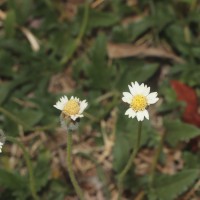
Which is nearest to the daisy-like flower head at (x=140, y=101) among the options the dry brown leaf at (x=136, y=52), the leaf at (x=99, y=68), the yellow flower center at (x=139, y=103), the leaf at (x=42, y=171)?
the yellow flower center at (x=139, y=103)

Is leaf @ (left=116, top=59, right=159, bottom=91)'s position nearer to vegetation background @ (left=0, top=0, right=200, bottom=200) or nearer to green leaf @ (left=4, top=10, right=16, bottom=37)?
vegetation background @ (left=0, top=0, right=200, bottom=200)

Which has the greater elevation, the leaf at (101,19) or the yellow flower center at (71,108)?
the leaf at (101,19)

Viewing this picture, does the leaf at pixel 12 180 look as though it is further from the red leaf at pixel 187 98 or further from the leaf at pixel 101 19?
the leaf at pixel 101 19

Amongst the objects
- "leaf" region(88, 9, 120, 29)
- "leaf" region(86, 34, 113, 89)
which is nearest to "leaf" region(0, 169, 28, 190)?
"leaf" region(86, 34, 113, 89)

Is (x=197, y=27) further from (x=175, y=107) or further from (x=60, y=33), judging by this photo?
(x=60, y=33)

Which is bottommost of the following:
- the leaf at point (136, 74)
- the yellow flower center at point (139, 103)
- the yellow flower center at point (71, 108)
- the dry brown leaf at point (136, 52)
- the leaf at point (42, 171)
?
the yellow flower center at point (71, 108)
